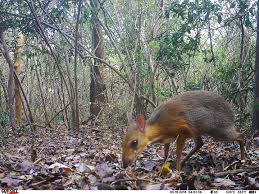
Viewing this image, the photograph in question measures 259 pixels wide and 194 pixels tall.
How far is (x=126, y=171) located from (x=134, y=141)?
17.7 inches

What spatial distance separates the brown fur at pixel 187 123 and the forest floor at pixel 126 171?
19 centimetres

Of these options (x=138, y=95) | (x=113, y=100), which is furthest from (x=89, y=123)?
(x=138, y=95)

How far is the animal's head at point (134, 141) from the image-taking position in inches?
147

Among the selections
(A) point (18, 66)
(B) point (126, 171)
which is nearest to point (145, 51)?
(A) point (18, 66)

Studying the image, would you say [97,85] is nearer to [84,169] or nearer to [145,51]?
[145,51]

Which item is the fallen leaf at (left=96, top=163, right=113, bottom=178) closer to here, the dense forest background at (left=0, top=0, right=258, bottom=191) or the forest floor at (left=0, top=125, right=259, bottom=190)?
the forest floor at (left=0, top=125, right=259, bottom=190)

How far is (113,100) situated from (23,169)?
17.5ft

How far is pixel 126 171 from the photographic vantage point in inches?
133

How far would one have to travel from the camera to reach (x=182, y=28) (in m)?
6.38

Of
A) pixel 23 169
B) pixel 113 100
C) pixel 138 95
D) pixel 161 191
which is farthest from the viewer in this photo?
pixel 113 100

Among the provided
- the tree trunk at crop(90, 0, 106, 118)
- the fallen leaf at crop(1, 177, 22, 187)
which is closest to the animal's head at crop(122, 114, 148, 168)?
the fallen leaf at crop(1, 177, 22, 187)

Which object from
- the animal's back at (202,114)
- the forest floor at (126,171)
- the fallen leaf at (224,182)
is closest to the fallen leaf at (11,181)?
the forest floor at (126,171)

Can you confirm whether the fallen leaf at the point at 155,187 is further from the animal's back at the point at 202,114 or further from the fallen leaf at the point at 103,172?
the animal's back at the point at 202,114

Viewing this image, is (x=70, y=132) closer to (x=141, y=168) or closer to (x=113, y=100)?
(x=113, y=100)
